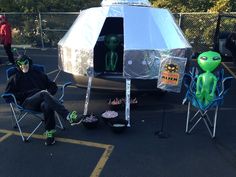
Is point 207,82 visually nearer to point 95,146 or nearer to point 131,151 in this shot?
point 131,151

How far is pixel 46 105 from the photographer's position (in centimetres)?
552

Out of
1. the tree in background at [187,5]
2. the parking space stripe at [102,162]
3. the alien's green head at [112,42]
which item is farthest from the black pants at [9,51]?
the tree in background at [187,5]

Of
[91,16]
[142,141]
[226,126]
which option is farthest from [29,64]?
[226,126]

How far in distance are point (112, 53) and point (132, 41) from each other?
178 cm

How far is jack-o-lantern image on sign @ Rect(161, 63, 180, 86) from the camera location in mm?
5754

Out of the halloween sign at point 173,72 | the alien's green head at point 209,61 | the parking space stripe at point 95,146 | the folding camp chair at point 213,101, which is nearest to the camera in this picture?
the parking space stripe at point 95,146

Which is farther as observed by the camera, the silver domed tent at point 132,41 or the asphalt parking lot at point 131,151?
the silver domed tent at point 132,41

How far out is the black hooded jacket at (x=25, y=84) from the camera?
5771mm

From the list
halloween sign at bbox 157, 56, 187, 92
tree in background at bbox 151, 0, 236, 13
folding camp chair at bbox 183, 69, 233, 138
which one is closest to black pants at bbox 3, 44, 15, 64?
halloween sign at bbox 157, 56, 187, 92

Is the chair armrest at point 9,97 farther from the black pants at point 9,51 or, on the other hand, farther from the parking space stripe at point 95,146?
the black pants at point 9,51

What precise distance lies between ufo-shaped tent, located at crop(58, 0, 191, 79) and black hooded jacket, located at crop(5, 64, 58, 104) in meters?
0.97

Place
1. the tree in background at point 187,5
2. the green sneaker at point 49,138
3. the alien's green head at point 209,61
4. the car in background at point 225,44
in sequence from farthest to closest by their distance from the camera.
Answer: the tree in background at point 187,5, the car in background at point 225,44, the alien's green head at point 209,61, the green sneaker at point 49,138

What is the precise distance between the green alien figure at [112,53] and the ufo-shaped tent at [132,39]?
804 mm

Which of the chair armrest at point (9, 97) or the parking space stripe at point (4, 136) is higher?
the chair armrest at point (9, 97)
